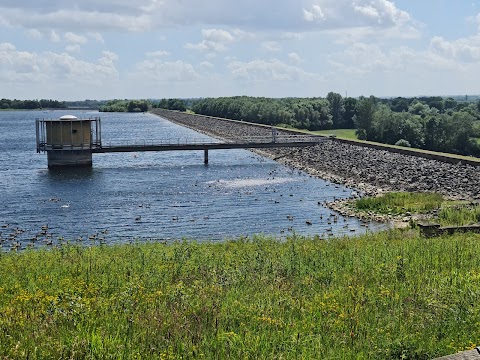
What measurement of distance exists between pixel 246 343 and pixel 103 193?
40.3 metres

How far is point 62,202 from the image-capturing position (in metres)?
43.1

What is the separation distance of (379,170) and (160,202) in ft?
68.8

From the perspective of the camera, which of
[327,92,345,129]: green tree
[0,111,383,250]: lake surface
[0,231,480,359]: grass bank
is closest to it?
[0,231,480,359]: grass bank

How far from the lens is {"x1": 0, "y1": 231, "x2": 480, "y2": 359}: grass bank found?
8.69 meters

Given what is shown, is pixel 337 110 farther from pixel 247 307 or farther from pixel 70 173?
pixel 247 307

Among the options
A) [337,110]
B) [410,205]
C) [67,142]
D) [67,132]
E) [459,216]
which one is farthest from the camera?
[337,110]

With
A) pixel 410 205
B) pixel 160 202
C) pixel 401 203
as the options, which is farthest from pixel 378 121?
pixel 160 202

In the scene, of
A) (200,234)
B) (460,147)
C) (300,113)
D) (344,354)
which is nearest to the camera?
(344,354)

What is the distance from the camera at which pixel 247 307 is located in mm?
10617

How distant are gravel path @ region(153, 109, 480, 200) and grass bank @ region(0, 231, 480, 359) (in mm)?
28602

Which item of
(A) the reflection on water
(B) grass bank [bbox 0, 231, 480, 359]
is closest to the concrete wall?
(A) the reflection on water

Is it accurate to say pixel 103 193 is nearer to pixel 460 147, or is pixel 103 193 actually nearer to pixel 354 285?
pixel 354 285

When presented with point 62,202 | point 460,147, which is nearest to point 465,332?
point 62,202

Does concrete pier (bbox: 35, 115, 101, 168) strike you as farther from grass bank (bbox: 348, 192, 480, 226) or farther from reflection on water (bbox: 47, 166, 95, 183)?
grass bank (bbox: 348, 192, 480, 226)
